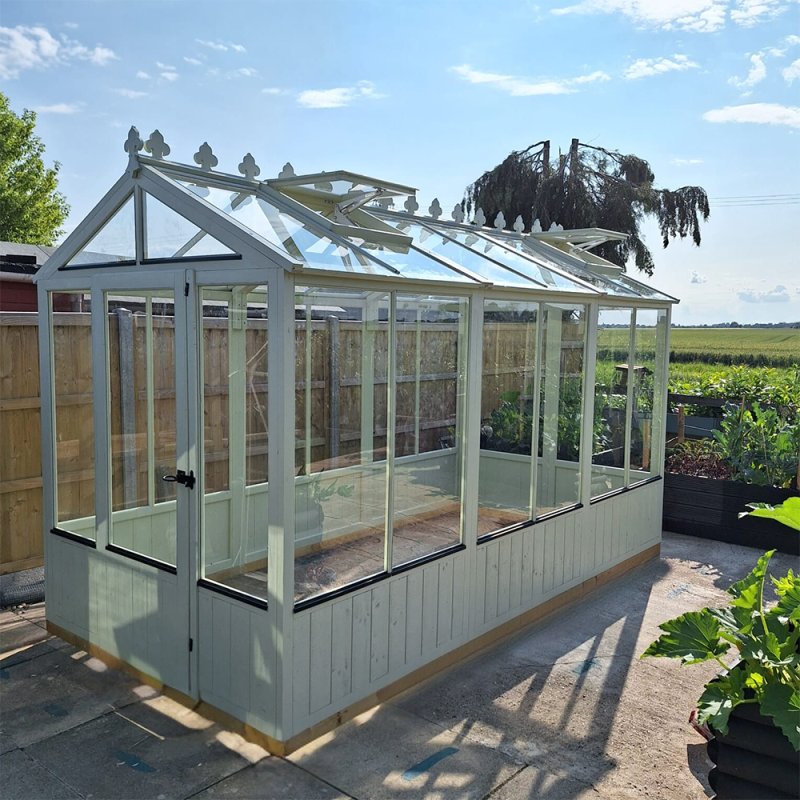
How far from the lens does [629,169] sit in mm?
18172

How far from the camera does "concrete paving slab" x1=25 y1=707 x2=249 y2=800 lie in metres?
2.84

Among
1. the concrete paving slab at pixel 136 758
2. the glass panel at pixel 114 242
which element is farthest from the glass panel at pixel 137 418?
the concrete paving slab at pixel 136 758

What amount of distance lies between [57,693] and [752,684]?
10.2ft

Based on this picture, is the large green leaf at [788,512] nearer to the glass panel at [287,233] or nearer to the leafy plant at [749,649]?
the leafy plant at [749,649]

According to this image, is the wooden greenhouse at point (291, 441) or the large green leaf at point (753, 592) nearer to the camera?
the large green leaf at point (753, 592)

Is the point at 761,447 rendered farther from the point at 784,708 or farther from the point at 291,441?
the point at 291,441

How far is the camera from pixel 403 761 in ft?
10.0

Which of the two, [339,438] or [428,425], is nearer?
[339,438]

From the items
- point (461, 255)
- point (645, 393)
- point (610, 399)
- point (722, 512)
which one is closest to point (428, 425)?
point (461, 255)

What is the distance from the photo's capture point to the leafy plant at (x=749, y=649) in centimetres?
250

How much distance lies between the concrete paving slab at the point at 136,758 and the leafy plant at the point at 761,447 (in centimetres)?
510

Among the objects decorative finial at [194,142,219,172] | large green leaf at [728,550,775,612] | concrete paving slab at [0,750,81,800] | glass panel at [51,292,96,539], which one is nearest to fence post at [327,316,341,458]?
decorative finial at [194,142,219,172]

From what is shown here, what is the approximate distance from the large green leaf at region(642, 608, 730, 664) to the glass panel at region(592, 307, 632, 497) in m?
2.37

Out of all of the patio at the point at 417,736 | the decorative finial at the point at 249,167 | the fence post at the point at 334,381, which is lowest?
the patio at the point at 417,736
